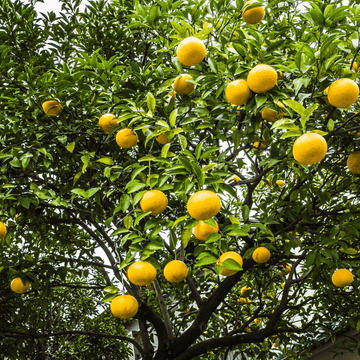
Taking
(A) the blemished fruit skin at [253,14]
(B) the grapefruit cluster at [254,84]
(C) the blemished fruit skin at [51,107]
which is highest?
(C) the blemished fruit skin at [51,107]

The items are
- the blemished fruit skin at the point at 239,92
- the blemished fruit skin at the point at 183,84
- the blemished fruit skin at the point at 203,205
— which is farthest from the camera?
the blemished fruit skin at the point at 183,84

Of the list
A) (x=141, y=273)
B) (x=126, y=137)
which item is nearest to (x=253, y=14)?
A: (x=126, y=137)

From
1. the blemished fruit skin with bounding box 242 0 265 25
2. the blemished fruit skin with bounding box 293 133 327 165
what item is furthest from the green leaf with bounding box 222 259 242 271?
the blemished fruit skin with bounding box 242 0 265 25

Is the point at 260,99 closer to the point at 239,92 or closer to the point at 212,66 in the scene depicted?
the point at 239,92

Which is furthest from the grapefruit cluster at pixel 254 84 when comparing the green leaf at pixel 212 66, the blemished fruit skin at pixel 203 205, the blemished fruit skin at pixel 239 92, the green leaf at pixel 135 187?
the green leaf at pixel 135 187

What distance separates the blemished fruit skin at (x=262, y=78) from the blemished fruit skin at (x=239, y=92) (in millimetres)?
65

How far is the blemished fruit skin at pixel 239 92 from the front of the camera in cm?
158

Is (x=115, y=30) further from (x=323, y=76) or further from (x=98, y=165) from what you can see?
(x=323, y=76)

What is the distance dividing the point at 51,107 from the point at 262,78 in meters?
1.46

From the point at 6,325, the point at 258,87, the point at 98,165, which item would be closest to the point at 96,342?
the point at 6,325

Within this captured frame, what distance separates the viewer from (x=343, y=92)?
4.78 feet

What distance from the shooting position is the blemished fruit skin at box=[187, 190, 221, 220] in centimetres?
137

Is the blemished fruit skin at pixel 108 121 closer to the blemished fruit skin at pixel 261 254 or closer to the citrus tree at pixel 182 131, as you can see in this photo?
the citrus tree at pixel 182 131

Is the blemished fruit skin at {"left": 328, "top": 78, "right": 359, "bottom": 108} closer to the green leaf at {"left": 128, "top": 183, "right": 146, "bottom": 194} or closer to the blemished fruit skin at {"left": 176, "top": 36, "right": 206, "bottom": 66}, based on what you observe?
A: the blemished fruit skin at {"left": 176, "top": 36, "right": 206, "bottom": 66}
